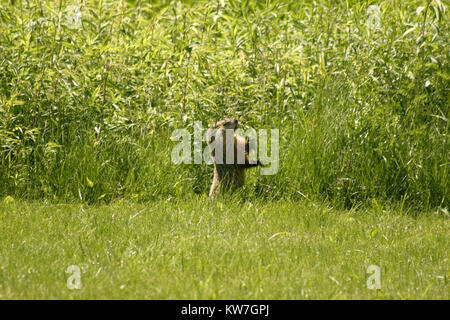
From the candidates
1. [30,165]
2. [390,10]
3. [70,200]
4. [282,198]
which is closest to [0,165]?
[30,165]

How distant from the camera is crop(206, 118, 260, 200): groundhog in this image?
460 centimetres

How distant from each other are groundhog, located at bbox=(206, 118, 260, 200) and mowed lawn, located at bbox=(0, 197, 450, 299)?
165 mm

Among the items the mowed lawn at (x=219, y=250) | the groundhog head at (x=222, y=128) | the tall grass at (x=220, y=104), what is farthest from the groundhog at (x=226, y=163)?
the tall grass at (x=220, y=104)

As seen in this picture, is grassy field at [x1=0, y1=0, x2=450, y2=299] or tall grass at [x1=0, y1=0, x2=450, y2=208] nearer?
grassy field at [x1=0, y1=0, x2=450, y2=299]

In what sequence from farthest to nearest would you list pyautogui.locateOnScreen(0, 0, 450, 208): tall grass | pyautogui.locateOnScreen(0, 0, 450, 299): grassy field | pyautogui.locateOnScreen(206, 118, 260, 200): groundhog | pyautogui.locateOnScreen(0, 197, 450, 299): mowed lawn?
pyautogui.locateOnScreen(0, 0, 450, 208): tall grass
pyautogui.locateOnScreen(206, 118, 260, 200): groundhog
pyautogui.locateOnScreen(0, 0, 450, 299): grassy field
pyautogui.locateOnScreen(0, 197, 450, 299): mowed lawn

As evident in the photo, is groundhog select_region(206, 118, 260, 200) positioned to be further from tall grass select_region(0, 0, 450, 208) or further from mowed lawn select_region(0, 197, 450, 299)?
tall grass select_region(0, 0, 450, 208)

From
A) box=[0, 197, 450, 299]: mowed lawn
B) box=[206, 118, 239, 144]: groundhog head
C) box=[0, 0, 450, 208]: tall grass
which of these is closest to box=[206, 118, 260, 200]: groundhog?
box=[206, 118, 239, 144]: groundhog head

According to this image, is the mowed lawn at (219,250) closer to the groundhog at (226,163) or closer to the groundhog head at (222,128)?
the groundhog at (226,163)

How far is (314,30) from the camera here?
605cm

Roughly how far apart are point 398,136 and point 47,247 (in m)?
3.00

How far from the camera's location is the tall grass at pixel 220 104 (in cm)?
493

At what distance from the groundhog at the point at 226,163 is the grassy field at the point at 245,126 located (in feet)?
0.56

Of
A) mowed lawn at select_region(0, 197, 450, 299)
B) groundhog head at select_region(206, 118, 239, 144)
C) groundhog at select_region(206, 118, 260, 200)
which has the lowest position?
mowed lawn at select_region(0, 197, 450, 299)

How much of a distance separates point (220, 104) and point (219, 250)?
1968 millimetres
